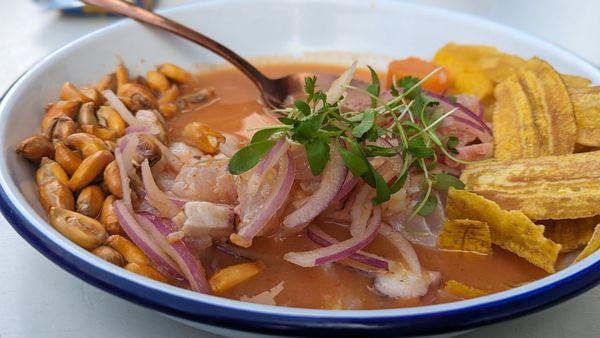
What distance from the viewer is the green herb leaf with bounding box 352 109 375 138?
1546 mm

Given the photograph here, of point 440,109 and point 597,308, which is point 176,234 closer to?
point 440,109

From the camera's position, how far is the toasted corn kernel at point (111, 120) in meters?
1.92

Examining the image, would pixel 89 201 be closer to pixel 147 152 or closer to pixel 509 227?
pixel 147 152

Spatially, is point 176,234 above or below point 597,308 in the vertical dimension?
above

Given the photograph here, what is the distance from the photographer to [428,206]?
5.46 feet

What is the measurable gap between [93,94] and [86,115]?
153 mm

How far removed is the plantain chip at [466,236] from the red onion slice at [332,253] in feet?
0.70

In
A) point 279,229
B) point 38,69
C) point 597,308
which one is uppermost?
point 38,69

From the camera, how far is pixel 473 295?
56.6 inches

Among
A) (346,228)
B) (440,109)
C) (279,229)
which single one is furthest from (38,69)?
(440,109)

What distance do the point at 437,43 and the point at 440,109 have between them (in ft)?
2.73

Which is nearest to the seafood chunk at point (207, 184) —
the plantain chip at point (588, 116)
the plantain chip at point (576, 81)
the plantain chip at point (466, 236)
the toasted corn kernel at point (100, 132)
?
the toasted corn kernel at point (100, 132)

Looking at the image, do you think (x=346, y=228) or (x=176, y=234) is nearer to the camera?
(x=176, y=234)

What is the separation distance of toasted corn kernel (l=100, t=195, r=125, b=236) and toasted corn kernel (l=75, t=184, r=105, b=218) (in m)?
0.02
